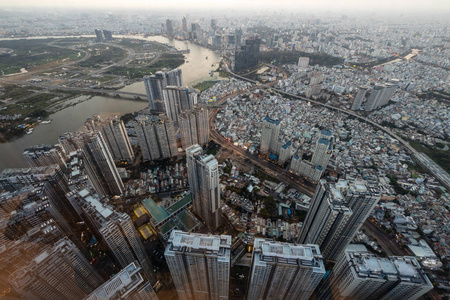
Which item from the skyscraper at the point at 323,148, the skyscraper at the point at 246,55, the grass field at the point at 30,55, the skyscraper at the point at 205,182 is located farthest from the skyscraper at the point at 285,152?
the grass field at the point at 30,55

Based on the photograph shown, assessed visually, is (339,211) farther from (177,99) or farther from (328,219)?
(177,99)

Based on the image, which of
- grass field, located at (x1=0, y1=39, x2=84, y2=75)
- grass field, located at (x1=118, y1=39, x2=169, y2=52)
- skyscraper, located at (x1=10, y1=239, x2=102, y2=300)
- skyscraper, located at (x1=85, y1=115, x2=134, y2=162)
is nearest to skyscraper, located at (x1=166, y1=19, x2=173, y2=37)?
grass field, located at (x1=118, y1=39, x2=169, y2=52)

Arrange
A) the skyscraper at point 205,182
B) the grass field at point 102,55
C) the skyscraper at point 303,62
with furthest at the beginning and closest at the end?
1. the grass field at point 102,55
2. the skyscraper at point 303,62
3. the skyscraper at point 205,182

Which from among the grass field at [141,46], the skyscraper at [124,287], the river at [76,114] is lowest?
the river at [76,114]

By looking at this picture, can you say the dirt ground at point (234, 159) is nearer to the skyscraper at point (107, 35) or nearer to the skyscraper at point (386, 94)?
the skyscraper at point (386, 94)

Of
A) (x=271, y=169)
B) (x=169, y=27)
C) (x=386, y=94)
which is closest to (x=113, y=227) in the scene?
(x=271, y=169)

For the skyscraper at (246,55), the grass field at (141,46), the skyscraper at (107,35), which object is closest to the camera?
the skyscraper at (246,55)
